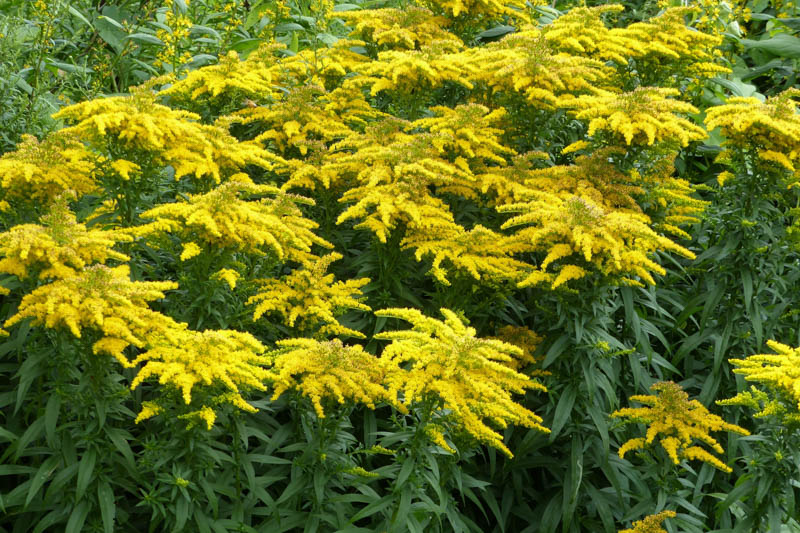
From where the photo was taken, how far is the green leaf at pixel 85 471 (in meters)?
2.91

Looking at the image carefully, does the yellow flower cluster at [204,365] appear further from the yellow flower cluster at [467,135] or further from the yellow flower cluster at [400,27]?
the yellow flower cluster at [400,27]

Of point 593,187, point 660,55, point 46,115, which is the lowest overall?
point 46,115

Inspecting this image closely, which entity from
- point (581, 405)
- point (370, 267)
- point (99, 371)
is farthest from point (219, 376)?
point (581, 405)

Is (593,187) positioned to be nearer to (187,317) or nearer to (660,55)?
(660,55)

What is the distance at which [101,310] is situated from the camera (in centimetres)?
280

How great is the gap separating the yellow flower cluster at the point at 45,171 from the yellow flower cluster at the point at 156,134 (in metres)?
0.11

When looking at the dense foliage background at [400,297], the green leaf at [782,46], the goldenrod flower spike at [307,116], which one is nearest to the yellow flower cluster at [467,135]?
the dense foliage background at [400,297]

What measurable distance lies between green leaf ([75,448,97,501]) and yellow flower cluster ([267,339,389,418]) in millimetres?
706

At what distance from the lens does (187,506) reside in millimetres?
2961

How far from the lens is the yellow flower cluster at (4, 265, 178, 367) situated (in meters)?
2.79

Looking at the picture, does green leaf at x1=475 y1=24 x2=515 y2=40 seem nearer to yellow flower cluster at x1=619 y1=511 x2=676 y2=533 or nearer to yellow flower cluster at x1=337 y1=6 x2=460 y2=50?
yellow flower cluster at x1=337 y1=6 x2=460 y2=50

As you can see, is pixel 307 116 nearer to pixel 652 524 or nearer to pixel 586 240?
pixel 586 240

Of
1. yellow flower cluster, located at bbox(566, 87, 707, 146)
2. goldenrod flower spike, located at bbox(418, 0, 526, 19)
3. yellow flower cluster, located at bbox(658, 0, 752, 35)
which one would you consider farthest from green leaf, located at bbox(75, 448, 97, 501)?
yellow flower cluster, located at bbox(658, 0, 752, 35)

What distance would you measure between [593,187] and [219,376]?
2177mm
